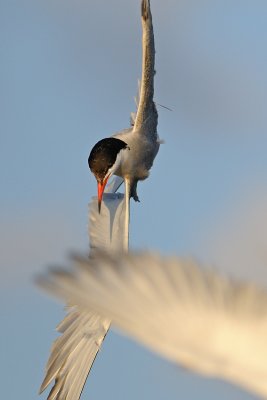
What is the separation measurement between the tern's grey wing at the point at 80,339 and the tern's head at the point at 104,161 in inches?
8.8

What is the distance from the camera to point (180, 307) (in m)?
4.08

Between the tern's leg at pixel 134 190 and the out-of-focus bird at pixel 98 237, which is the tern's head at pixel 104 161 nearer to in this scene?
the out-of-focus bird at pixel 98 237

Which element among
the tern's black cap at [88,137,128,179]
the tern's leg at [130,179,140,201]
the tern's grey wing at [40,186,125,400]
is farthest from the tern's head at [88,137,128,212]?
the tern's leg at [130,179,140,201]

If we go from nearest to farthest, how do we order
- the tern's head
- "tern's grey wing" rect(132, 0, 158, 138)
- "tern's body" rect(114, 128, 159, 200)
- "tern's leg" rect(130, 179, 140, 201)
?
1. the tern's head
2. "tern's body" rect(114, 128, 159, 200)
3. "tern's leg" rect(130, 179, 140, 201)
4. "tern's grey wing" rect(132, 0, 158, 138)

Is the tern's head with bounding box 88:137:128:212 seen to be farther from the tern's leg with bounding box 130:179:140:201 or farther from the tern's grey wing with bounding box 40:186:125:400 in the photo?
the tern's leg with bounding box 130:179:140:201

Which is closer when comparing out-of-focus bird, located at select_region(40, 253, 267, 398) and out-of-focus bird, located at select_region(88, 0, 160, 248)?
out-of-focus bird, located at select_region(40, 253, 267, 398)

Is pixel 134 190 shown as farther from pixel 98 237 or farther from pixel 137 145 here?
pixel 98 237

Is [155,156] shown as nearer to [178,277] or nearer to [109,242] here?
[109,242]

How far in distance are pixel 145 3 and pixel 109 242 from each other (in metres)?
2.54

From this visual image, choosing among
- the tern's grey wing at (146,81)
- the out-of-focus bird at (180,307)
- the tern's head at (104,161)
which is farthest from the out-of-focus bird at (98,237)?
the out-of-focus bird at (180,307)

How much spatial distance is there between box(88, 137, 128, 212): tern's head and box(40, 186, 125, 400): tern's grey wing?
0.22 metres

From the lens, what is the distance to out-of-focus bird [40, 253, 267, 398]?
393 centimetres

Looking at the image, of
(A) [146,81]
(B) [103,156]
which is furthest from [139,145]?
(A) [146,81]

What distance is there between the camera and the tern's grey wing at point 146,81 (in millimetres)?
11055
